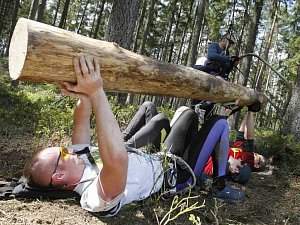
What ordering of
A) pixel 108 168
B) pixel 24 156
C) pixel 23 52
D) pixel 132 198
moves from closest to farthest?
pixel 23 52, pixel 108 168, pixel 132 198, pixel 24 156

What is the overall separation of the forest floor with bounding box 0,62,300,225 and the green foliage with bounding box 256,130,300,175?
0.86 ft

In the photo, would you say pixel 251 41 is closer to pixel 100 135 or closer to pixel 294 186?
pixel 294 186

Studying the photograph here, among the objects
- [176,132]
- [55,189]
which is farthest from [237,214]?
[55,189]

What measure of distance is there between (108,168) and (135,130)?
1961mm

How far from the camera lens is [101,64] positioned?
8.91 feet

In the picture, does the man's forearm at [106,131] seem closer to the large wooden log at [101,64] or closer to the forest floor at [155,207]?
the large wooden log at [101,64]

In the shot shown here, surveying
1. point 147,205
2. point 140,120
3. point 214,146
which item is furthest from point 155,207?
point 140,120

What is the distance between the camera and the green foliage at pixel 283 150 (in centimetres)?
596

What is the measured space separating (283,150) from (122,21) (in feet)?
12.9

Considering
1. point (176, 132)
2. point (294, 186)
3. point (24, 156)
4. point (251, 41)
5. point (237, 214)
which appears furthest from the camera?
point (251, 41)

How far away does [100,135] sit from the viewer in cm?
248

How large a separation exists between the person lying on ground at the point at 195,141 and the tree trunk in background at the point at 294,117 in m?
3.49

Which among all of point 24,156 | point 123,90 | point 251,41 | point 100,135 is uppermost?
point 251,41

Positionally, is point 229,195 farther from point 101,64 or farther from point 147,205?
point 101,64
